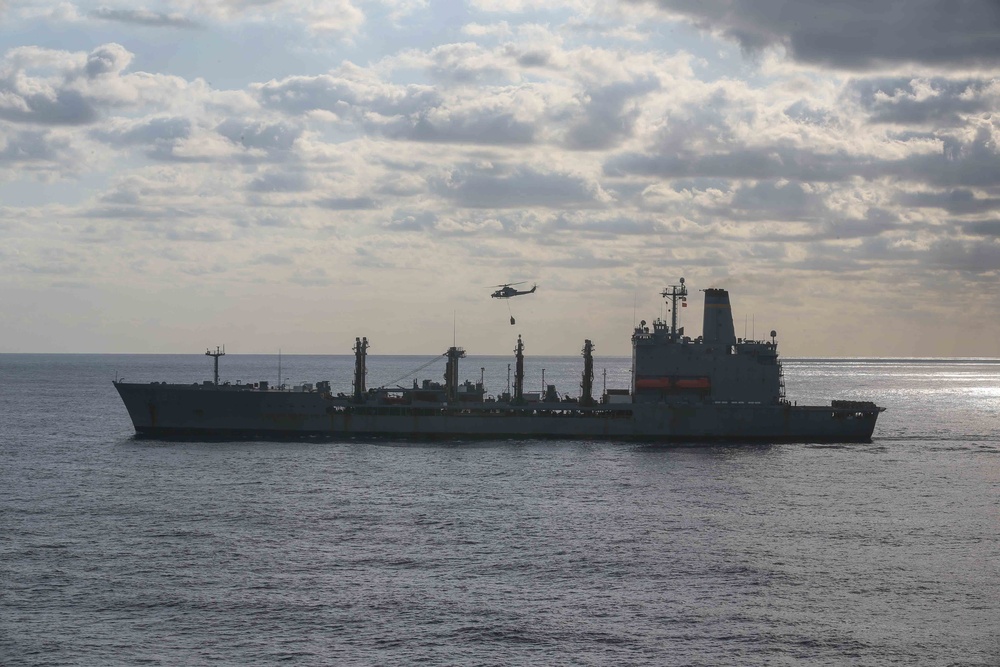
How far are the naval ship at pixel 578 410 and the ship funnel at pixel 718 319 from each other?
565 millimetres

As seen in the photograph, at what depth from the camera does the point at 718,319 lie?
8356cm

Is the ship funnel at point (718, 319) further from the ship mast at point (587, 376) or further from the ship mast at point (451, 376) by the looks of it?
the ship mast at point (451, 376)

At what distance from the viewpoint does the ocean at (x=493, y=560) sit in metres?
31.5

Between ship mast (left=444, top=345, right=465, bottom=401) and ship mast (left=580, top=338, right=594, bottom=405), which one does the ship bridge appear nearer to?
ship mast (left=580, top=338, right=594, bottom=405)

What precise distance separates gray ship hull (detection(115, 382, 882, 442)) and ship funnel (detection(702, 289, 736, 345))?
5836 millimetres

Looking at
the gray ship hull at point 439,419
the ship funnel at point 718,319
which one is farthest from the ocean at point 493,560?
the ship funnel at point 718,319

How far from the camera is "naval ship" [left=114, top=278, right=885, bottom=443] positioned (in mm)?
78938

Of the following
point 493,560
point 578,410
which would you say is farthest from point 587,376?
point 493,560

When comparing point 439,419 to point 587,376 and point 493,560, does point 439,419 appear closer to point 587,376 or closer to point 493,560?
point 587,376

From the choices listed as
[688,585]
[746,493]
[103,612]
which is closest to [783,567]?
[688,585]

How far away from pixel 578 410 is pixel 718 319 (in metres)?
13.4

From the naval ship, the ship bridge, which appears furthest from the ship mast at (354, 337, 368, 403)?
the ship bridge

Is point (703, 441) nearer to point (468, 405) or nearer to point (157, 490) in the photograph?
point (468, 405)

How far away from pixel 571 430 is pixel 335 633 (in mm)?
50144
